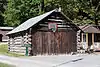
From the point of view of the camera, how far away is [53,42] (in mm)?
29688

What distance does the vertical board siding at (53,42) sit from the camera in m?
28.7

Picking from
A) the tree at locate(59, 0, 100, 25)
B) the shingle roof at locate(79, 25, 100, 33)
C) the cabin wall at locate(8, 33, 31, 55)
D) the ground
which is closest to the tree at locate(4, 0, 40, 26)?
the tree at locate(59, 0, 100, 25)

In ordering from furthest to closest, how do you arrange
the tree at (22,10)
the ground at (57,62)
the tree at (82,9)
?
the tree at (22,10) → the tree at (82,9) → the ground at (57,62)

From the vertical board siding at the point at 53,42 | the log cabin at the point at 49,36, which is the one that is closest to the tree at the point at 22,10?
the log cabin at the point at 49,36

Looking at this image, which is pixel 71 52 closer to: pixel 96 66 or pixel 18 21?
pixel 96 66

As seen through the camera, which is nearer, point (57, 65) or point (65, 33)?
point (57, 65)

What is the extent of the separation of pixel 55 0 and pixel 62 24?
18831mm

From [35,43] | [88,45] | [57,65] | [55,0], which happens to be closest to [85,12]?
[55,0]

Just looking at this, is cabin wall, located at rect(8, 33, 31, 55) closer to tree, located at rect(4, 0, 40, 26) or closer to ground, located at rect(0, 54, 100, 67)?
ground, located at rect(0, 54, 100, 67)

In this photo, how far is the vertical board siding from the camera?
94.2 ft

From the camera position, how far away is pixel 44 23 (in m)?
29.3

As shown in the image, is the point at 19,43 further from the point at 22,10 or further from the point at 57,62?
the point at 22,10

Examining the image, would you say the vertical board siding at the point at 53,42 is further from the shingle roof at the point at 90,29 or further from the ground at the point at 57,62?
the ground at the point at 57,62

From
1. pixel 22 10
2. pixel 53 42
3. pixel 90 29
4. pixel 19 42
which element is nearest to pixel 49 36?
pixel 53 42
